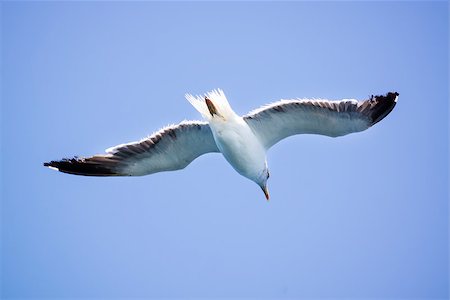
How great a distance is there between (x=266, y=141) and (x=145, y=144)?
2.02m

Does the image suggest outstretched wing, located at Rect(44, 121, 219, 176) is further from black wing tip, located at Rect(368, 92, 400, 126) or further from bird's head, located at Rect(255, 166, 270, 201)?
black wing tip, located at Rect(368, 92, 400, 126)

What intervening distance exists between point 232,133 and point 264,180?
1534 millimetres

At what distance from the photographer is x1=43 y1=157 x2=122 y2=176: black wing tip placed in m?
10.9

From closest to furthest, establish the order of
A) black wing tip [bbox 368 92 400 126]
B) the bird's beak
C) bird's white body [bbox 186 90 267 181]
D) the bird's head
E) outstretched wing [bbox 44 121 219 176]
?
black wing tip [bbox 368 92 400 126] < bird's white body [bbox 186 90 267 181] < outstretched wing [bbox 44 121 219 176] < the bird's head < the bird's beak

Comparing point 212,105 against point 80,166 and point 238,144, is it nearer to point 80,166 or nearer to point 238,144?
point 238,144

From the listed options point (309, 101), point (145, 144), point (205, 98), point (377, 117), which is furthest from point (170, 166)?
point (377, 117)

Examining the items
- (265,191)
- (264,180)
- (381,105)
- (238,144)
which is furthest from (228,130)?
(381,105)

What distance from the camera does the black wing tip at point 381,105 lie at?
9953mm

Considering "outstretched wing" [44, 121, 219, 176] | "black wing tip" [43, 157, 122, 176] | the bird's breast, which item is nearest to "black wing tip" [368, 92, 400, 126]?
the bird's breast

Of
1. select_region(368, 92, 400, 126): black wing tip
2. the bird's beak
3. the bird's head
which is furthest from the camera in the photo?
the bird's beak

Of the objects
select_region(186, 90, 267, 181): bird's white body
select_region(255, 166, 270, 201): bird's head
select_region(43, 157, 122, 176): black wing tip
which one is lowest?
select_region(43, 157, 122, 176): black wing tip

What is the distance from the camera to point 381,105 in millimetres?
9953

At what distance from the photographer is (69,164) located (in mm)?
10906

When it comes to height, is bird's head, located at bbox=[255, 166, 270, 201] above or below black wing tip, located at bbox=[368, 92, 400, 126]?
below
